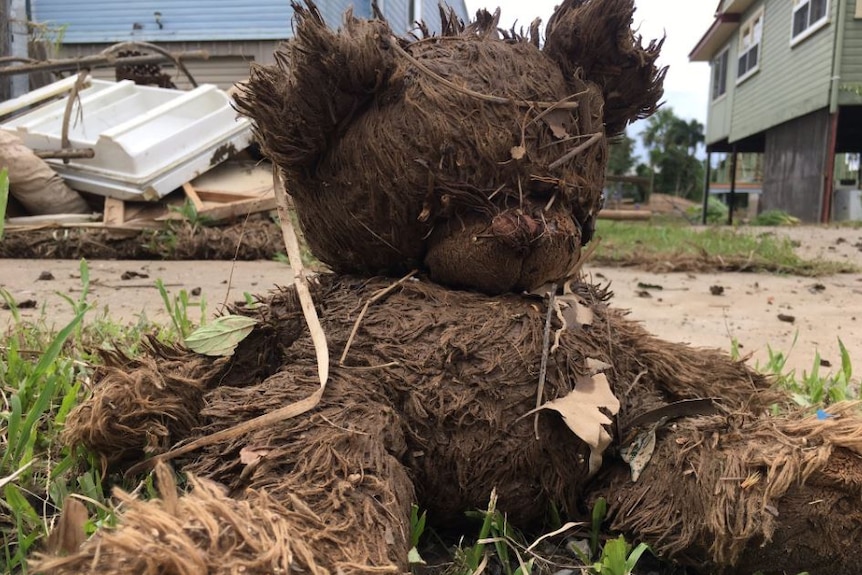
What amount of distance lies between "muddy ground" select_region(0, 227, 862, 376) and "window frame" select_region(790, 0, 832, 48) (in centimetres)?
817

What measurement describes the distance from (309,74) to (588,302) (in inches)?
22.2

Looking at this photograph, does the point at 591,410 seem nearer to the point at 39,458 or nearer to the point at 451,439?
the point at 451,439

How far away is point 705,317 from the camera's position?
271cm

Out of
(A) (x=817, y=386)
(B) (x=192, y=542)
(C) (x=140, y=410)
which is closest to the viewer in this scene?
(B) (x=192, y=542)

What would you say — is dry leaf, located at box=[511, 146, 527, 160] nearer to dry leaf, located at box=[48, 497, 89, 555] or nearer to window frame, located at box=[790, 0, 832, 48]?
dry leaf, located at box=[48, 497, 89, 555]

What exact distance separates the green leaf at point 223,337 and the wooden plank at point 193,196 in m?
3.51

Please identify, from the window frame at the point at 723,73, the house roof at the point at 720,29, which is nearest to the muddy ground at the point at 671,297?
the house roof at the point at 720,29

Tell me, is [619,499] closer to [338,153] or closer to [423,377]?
[423,377]

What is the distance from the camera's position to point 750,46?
1438 centimetres

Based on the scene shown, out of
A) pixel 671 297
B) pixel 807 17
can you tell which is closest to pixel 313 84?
pixel 671 297

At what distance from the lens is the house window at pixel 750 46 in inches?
542

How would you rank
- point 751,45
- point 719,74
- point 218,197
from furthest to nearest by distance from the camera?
point 719,74 < point 751,45 < point 218,197

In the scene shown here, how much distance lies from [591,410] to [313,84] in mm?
596

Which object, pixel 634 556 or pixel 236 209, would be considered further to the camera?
pixel 236 209
